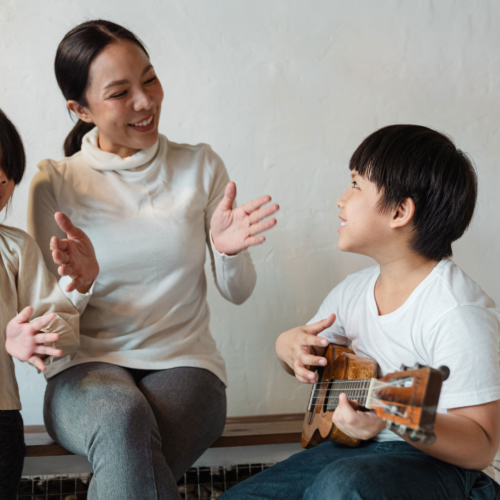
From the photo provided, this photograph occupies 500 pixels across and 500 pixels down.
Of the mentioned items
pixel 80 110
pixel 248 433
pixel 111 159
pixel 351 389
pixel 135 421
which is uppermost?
pixel 80 110

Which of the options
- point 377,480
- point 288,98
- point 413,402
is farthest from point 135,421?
point 288,98

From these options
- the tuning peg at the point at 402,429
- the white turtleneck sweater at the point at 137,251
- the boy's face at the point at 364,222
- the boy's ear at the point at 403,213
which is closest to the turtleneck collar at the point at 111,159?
the white turtleneck sweater at the point at 137,251

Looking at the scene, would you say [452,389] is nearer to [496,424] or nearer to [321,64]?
[496,424]

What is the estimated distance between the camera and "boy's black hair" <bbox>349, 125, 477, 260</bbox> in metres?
1.08

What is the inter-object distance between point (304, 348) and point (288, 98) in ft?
3.21

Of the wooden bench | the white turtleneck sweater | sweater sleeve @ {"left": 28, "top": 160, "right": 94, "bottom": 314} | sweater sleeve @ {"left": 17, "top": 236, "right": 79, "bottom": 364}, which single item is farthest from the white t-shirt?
sweater sleeve @ {"left": 28, "top": 160, "right": 94, "bottom": 314}

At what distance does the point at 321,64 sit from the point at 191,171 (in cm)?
70

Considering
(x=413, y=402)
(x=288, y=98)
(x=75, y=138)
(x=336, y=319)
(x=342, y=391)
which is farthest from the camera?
(x=288, y=98)

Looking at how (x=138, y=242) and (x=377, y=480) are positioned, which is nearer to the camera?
(x=377, y=480)

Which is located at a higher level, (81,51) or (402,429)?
(81,51)

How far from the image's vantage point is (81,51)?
4.30 ft

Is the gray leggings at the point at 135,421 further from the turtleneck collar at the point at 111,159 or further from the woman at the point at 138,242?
the turtleneck collar at the point at 111,159

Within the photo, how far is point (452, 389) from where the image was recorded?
36.5 inches

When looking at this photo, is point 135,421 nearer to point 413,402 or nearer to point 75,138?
point 413,402
